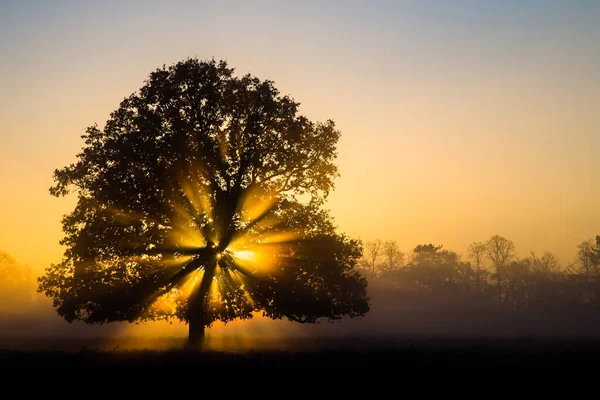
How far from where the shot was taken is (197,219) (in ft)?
80.3

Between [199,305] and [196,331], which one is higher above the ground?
[199,305]

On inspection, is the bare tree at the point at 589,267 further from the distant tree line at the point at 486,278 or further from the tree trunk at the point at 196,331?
the tree trunk at the point at 196,331

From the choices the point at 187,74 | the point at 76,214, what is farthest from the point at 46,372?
the point at 187,74

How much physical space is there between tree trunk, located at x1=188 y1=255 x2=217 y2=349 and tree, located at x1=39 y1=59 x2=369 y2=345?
6 centimetres

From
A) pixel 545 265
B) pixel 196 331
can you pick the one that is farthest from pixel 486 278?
pixel 196 331

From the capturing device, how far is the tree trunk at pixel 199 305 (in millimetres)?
24531

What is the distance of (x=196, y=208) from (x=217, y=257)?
10.2ft

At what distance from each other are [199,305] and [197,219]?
15.9 ft

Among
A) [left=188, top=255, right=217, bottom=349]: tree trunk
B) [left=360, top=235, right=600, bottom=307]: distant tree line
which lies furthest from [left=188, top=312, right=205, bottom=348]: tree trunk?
[left=360, top=235, right=600, bottom=307]: distant tree line

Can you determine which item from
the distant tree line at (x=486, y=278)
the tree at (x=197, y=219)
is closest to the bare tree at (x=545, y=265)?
the distant tree line at (x=486, y=278)

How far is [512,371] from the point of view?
15875 millimetres

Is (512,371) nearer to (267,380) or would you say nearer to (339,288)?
(267,380)

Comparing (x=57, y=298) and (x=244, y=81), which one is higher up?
(x=244, y=81)

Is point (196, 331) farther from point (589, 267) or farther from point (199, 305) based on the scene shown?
point (589, 267)
